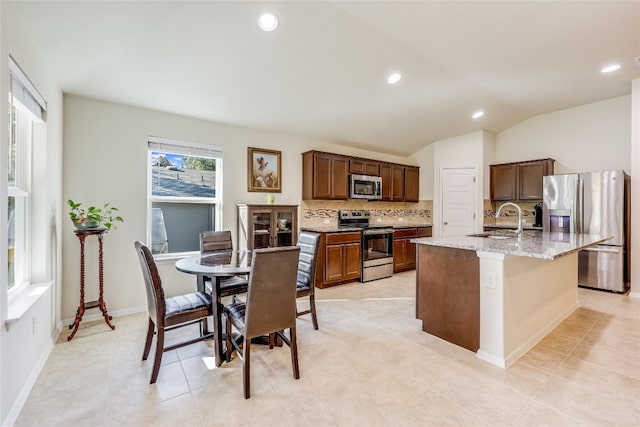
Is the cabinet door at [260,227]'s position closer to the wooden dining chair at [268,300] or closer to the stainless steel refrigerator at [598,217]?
the wooden dining chair at [268,300]

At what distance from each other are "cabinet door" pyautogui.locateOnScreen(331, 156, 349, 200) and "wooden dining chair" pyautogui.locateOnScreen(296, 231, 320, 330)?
186 centimetres

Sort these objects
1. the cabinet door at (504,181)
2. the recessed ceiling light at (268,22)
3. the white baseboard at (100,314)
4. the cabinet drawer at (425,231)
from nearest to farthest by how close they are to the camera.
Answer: the recessed ceiling light at (268,22), the white baseboard at (100,314), the cabinet door at (504,181), the cabinet drawer at (425,231)

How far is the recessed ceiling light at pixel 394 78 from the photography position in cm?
352

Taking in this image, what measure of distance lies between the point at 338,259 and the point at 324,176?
1.37m

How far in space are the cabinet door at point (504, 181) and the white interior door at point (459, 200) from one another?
359 mm

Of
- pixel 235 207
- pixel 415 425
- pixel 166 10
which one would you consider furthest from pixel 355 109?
pixel 415 425

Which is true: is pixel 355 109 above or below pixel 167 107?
above

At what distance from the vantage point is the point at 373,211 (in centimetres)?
583

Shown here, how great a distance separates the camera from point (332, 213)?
5.20 metres

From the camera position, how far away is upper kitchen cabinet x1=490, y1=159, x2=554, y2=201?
5.07 metres

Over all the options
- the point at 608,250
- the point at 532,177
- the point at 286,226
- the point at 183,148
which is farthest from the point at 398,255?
the point at 183,148

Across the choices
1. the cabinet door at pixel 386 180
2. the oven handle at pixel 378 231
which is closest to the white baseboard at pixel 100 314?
the oven handle at pixel 378 231

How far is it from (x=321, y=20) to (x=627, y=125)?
5129 mm

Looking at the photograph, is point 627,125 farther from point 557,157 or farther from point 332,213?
point 332,213
